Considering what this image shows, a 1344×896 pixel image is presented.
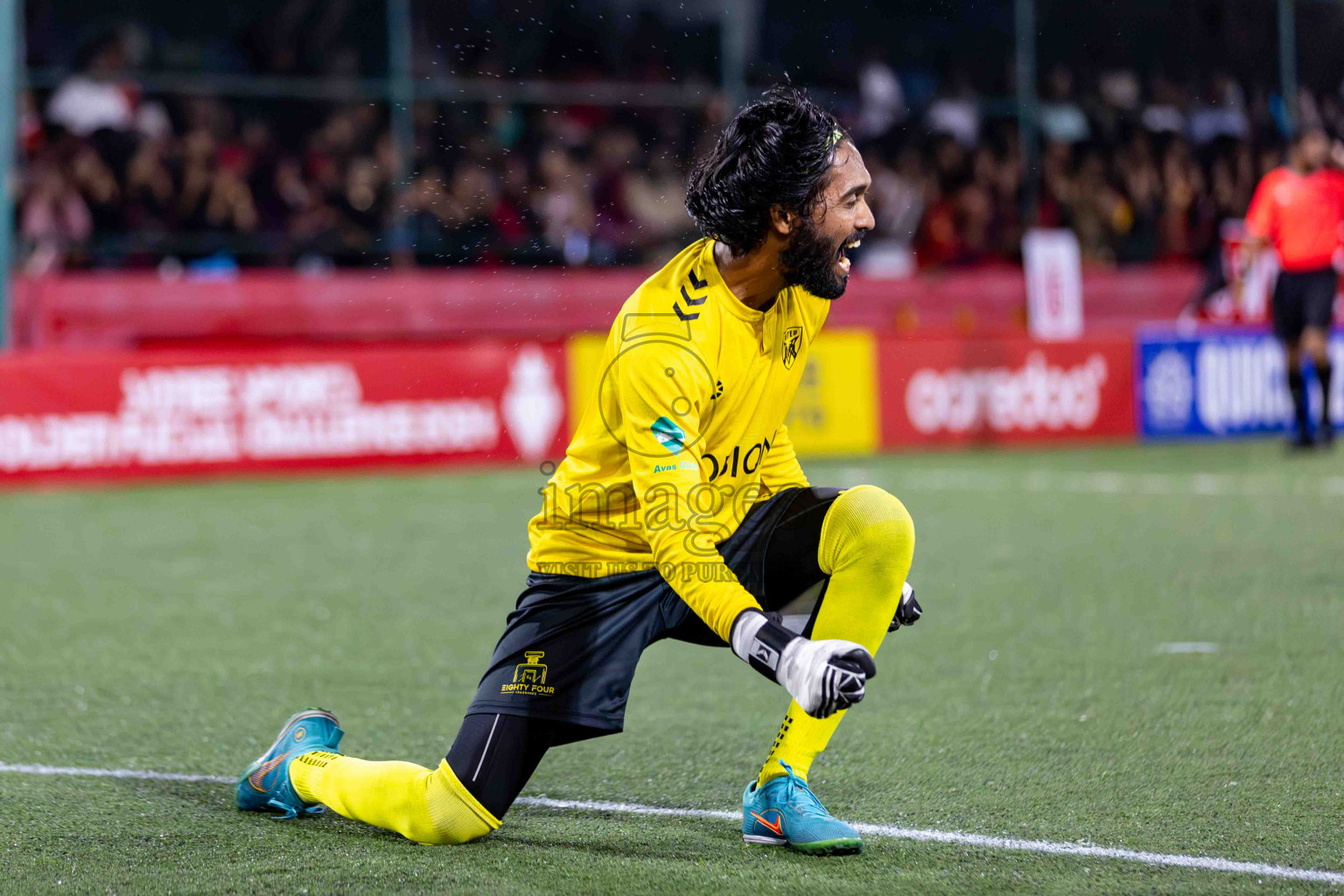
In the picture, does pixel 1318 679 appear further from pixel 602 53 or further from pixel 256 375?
pixel 602 53

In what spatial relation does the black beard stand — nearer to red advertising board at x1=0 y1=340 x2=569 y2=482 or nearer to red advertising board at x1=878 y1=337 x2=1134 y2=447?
red advertising board at x1=0 y1=340 x2=569 y2=482

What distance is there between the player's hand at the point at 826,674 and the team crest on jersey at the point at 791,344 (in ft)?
2.78

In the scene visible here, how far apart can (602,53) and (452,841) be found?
13.3 metres

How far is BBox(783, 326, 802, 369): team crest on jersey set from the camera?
3694mm

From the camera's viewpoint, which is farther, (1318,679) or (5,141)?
(5,141)

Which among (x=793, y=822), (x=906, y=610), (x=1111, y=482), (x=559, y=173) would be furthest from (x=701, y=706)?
(x=559, y=173)

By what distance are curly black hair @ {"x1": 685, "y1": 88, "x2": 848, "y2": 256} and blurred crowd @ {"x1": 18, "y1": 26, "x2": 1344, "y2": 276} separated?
8.33 metres

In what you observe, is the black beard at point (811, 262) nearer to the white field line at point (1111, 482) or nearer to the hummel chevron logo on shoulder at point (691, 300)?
the hummel chevron logo on shoulder at point (691, 300)

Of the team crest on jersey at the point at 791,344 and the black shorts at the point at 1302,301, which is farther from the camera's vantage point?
the black shorts at the point at 1302,301

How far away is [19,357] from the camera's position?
461 inches

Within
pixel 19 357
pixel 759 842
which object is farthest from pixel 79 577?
pixel 759 842

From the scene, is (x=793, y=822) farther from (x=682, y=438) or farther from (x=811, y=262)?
(x=811, y=262)

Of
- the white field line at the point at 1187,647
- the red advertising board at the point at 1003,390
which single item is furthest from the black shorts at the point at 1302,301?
the white field line at the point at 1187,647

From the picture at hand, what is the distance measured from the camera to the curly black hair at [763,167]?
340 centimetres
